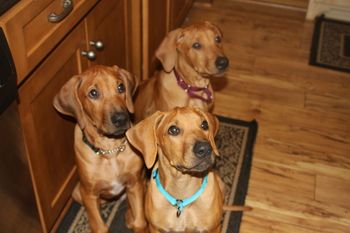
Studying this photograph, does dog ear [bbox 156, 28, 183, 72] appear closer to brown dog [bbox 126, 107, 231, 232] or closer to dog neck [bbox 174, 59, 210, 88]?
dog neck [bbox 174, 59, 210, 88]

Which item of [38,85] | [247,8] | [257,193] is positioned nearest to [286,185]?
[257,193]

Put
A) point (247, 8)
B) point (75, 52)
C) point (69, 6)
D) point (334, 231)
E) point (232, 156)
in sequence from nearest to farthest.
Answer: point (69, 6) < point (75, 52) < point (334, 231) < point (232, 156) < point (247, 8)

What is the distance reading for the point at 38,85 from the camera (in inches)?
79.5

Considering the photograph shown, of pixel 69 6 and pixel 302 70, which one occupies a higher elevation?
pixel 69 6

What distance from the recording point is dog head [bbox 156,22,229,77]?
8.84 feet

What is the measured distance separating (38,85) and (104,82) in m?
0.31

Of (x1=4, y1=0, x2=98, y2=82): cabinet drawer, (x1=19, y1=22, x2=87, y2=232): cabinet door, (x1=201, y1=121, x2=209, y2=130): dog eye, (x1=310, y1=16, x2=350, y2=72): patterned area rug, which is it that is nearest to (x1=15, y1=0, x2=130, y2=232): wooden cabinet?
(x1=19, y1=22, x2=87, y2=232): cabinet door

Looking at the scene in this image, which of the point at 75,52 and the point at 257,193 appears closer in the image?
the point at 75,52

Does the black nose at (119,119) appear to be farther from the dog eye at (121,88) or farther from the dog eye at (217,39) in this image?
the dog eye at (217,39)

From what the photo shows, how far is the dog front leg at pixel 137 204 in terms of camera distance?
246 centimetres

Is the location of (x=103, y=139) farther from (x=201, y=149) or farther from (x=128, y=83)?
(x=201, y=149)

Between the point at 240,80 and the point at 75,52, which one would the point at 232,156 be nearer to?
the point at 240,80

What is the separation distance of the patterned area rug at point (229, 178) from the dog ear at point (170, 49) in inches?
29.4

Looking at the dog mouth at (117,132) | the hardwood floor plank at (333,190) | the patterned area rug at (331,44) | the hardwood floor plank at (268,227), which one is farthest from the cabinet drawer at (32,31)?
the patterned area rug at (331,44)
